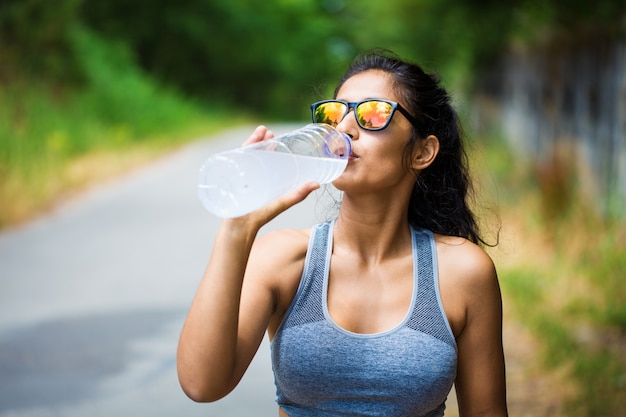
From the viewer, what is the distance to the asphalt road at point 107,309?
17.2ft

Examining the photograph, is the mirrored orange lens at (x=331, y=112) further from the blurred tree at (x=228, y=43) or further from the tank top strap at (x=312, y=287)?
the blurred tree at (x=228, y=43)

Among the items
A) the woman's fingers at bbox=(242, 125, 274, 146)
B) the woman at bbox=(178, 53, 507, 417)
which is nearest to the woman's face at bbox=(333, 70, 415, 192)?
the woman at bbox=(178, 53, 507, 417)

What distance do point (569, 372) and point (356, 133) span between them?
3159mm

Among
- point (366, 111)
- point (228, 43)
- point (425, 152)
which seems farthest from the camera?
point (228, 43)

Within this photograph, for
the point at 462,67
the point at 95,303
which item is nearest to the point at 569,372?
the point at 95,303

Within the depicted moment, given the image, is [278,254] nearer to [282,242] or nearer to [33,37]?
[282,242]

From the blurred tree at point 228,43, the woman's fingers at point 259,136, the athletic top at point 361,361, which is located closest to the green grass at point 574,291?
the athletic top at point 361,361

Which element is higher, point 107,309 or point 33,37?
point 33,37

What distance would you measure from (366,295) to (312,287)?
142 millimetres

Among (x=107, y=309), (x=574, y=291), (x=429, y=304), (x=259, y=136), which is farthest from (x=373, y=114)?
(x=107, y=309)

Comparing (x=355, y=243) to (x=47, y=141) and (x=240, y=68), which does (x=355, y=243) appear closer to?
(x=47, y=141)

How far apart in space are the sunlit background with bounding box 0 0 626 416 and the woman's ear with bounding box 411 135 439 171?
1.33 feet

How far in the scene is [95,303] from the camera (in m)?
7.21

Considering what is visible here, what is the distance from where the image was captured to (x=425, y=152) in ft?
8.55
